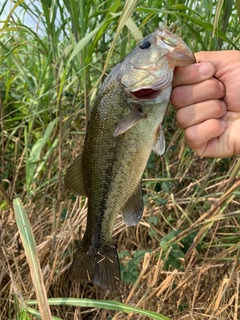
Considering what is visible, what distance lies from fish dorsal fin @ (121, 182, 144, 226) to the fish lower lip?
0.30 m

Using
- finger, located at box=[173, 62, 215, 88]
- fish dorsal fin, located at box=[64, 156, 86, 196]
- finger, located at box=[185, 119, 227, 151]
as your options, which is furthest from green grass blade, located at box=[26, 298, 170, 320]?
finger, located at box=[173, 62, 215, 88]

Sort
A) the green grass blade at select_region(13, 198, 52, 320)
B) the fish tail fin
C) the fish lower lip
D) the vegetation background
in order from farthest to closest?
the vegetation background → the fish tail fin → the fish lower lip → the green grass blade at select_region(13, 198, 52, 320)

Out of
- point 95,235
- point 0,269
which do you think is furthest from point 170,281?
point 0,269

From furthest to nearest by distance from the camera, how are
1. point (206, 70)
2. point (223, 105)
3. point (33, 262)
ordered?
1. point (223, 105)
2. point (206, 70)
3. point (33, 262)

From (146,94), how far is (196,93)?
17cm

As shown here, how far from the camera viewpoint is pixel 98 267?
1433 millimetres

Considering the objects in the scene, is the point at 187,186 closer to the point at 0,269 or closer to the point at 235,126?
the point at 235,126

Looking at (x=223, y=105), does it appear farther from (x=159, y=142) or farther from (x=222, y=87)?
(x=159, y=142)

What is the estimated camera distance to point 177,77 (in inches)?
47.9

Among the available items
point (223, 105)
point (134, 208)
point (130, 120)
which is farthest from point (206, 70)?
point (134, 208)

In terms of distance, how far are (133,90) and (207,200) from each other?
3.67ft

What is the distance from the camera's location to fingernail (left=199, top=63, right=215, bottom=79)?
46.4 inches

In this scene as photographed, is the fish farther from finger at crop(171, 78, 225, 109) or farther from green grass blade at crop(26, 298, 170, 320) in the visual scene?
green grass blade at crop(26, 298, 170, 320)

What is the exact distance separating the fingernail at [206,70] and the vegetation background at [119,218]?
20 centimetres
